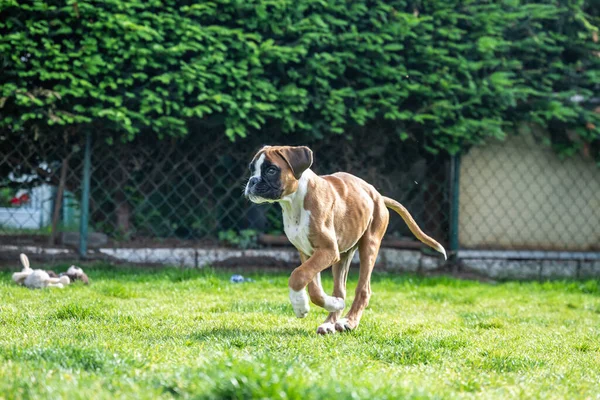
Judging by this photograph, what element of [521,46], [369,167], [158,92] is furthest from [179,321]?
[521,46]

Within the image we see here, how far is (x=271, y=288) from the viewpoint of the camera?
7.33 metres

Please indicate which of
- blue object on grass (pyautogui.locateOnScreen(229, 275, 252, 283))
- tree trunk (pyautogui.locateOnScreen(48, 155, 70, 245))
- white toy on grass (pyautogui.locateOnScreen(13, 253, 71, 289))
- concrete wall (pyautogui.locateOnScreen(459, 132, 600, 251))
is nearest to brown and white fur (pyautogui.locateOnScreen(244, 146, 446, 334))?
blue object on grass (pyautogui.locateOnScreen(229, 275, 252, 283))

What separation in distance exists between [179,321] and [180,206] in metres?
4.20

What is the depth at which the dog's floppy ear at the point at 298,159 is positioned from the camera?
4734 mm

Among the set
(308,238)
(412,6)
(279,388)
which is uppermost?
(412,6)

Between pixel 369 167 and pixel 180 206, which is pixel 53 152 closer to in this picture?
pixel 180 206

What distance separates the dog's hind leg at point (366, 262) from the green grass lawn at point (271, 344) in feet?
0.45

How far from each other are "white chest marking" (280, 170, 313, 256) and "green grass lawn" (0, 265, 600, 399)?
58 cm

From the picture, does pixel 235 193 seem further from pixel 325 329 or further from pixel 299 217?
pixel 325 329

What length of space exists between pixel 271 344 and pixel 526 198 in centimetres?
689

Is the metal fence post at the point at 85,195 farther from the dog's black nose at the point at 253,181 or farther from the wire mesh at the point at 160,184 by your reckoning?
the dog's black nose at the point at 253,181

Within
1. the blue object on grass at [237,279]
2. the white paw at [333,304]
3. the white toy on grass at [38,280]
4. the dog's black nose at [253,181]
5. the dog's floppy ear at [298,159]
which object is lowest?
the blue object on grass at [237,279]

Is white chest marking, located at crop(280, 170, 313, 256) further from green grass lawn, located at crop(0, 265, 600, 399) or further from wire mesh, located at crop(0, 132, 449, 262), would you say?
wire mesh, located at crop(0, 132, 449, 262)

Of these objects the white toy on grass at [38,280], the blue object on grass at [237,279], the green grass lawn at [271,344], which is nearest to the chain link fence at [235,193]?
the blue object on grass at [237,279]
